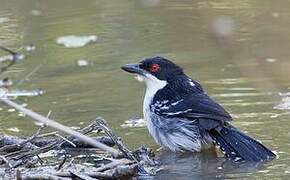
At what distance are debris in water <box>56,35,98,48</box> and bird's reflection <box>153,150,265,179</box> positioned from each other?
4.56m

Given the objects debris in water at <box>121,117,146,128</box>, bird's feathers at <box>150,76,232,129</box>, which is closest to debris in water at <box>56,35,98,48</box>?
debris in water at <box>121,117,146,128</box>

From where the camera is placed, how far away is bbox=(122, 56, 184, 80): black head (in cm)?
752

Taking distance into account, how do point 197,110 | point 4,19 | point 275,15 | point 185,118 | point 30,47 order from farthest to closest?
point 4,19
point 275,15
point 30,47
point 185,118
point 197,110

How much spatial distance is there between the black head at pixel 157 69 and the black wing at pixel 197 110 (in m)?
0.33

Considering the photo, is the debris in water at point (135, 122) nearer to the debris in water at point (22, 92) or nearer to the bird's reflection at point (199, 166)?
the bird's reflection at point (199, 166)

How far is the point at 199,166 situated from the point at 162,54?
3.94 metres

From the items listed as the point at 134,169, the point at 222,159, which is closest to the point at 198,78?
the point at 222,159

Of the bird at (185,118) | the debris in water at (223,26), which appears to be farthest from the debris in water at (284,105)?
the debris in water at (223,26)

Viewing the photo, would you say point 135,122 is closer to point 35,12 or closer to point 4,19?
point 4,19

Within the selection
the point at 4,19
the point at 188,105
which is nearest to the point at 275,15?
the point at 4,19

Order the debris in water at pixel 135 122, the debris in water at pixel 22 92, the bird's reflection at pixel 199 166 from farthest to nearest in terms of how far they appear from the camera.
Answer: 1. the debris in water at pixel 22 92
2. the debris in water at pixel 135 122
3. the bird's reflection at pixel 199 166

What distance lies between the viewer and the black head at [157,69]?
24.7 feet

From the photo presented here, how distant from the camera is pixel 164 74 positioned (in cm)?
752

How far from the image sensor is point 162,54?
10.6 metres
